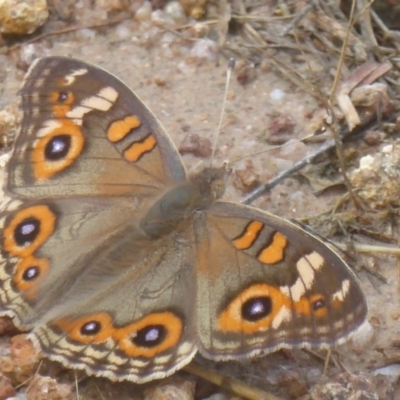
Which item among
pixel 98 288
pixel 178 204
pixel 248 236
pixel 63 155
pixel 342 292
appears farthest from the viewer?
pixel 63 155

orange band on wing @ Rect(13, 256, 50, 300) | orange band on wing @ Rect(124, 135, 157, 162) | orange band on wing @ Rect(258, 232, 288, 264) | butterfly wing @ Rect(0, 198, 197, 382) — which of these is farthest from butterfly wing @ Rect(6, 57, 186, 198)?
orange band on wing @ Rect(258, 232, 288, 264)

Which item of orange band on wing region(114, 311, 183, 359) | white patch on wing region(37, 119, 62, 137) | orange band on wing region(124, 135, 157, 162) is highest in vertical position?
white patch on wing region(37, 119, 62, 137)

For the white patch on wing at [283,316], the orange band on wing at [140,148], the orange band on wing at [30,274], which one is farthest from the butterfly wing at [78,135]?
the white patch on wing at [283,316]

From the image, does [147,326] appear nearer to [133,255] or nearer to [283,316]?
[133,255]

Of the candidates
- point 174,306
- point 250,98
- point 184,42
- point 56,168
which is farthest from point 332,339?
point 184,42

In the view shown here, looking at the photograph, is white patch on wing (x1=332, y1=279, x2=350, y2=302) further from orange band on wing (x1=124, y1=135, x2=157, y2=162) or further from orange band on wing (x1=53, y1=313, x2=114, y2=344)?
orange band on wing (x1=124, y1=135, x2=157, y2=162)

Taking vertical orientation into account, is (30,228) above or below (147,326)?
above

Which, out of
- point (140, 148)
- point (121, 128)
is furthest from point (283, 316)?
point (121, 128)
